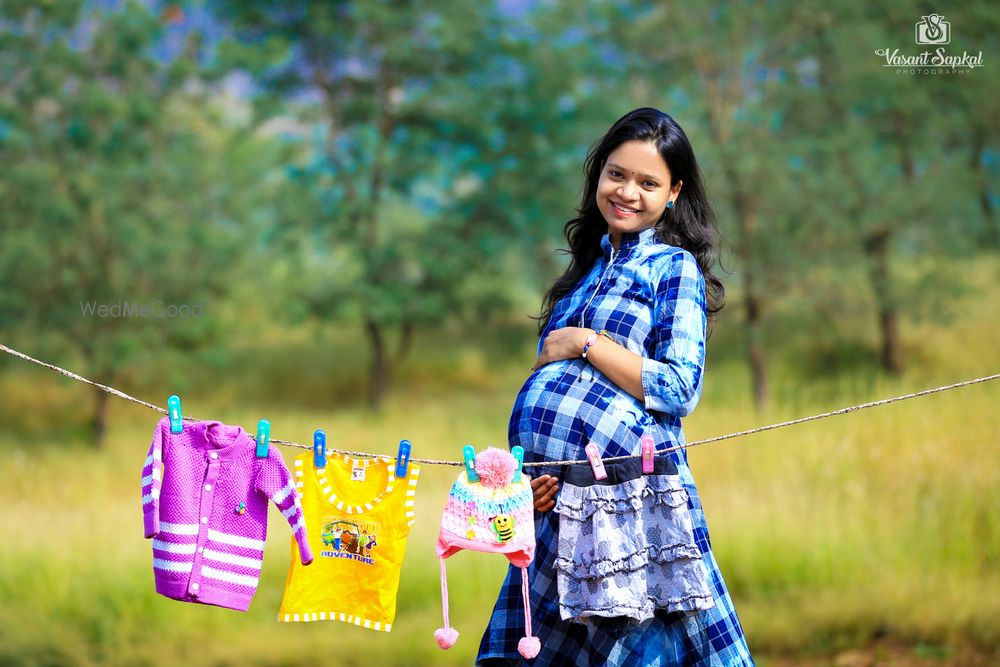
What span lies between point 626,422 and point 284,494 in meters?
0.84

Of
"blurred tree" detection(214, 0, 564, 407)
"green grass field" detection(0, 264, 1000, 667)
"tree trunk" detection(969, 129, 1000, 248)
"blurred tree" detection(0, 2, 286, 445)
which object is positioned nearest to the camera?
"green grass field" detection(0, 264, 1000, 667)

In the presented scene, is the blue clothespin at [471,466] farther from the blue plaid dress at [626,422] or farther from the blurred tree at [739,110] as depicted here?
the blurred tree at [739,110]

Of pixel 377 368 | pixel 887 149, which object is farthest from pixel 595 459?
pixel 887 149

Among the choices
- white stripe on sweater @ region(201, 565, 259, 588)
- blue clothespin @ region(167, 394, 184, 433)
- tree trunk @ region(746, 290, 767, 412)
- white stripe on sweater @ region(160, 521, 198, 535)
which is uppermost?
tree trunk @ region(746, 290, 767, 412)

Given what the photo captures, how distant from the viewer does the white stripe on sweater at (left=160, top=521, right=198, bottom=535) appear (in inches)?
94.7

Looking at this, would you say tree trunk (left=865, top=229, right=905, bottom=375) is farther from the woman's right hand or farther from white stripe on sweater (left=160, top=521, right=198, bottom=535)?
white stripe on sweater (left=160, top=521, right=198, bottom=535)

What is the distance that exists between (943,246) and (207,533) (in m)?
9.01

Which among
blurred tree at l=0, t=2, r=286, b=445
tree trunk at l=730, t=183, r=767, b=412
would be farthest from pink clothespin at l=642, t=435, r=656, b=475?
blurred tree at l=0, t=2, r=286, b=445

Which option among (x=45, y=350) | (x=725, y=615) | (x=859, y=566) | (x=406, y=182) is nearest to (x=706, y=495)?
(x=859, y=566)

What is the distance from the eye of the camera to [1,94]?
989 centimetres

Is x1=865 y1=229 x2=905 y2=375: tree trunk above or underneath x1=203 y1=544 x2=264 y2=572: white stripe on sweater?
above

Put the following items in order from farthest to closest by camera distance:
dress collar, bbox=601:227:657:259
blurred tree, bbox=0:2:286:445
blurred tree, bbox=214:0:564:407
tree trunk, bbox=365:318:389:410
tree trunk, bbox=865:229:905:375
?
1. tree trunk, bbox=365:318:389:410
2. blurred tree, bbox=214:0:564:407
3. tree trunk, bbox=865:229:905:375
4. blurred tree, bbox=0:2:286:445
5. dress collar, bbox=601:227:657:259

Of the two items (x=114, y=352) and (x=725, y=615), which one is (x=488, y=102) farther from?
(x=725, y=615)

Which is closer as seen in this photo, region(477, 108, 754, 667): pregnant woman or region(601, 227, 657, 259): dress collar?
region(477, 108, 754, 667): pregnant woman
